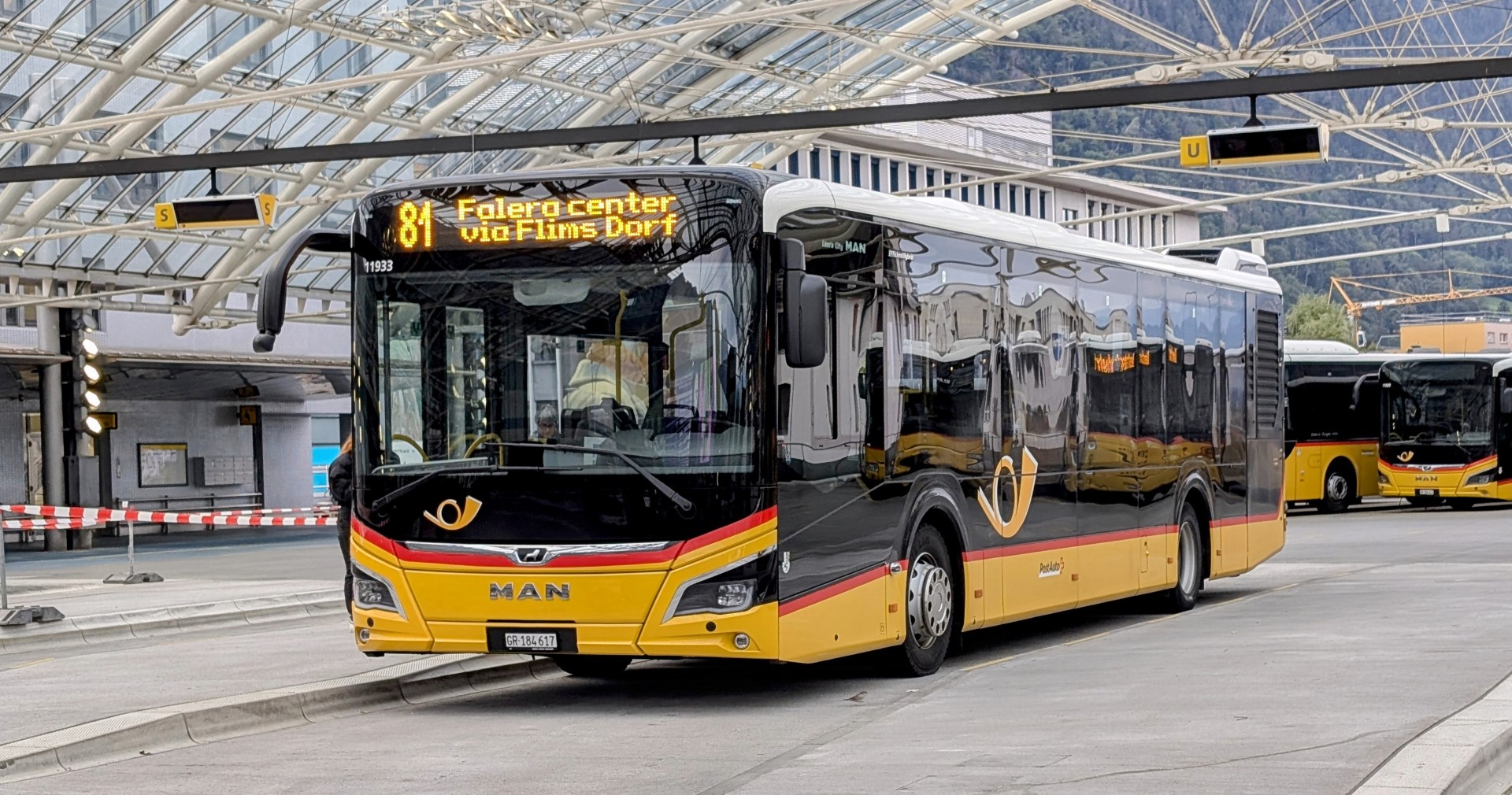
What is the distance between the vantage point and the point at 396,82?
1368 inches

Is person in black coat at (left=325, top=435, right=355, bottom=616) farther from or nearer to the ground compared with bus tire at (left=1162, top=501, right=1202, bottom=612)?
farther from the ground

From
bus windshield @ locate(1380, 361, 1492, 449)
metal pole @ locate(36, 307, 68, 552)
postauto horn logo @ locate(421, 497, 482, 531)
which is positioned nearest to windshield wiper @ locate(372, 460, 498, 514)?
postauto horn logo @ locate(421, 497, 482, 531)

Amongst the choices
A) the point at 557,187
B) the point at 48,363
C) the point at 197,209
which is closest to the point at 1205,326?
the point at 557,187

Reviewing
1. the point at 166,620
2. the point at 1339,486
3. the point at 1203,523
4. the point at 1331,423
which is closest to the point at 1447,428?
the point at 1331,423

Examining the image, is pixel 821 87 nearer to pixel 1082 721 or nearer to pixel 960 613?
pixel 960 613

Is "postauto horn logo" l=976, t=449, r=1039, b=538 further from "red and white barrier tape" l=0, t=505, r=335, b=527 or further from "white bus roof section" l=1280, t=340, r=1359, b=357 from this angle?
"white bus roof section" l=1280, t=340, r=1359, b=357

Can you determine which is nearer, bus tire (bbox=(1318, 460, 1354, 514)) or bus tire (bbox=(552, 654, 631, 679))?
bus tire (bbox=(552, 654, 631, 679))

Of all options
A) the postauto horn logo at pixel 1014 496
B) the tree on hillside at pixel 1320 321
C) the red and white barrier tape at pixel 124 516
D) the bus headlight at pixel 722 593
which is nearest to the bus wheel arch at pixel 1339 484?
the red and white barrier tape at pixel 124 516

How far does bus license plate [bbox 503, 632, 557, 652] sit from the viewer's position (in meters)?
10.8

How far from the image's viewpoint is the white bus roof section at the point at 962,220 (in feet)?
36.5

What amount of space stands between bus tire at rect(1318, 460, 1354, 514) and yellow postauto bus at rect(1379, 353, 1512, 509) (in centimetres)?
159

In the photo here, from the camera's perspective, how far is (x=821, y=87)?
41.4 m

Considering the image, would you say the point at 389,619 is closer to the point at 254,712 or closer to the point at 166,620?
the point at 254,712

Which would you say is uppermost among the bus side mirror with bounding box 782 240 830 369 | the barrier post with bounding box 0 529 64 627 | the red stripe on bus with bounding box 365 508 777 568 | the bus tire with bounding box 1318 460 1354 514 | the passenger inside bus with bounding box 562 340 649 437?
the bus side mirror with bounding box 782 240 830 369
